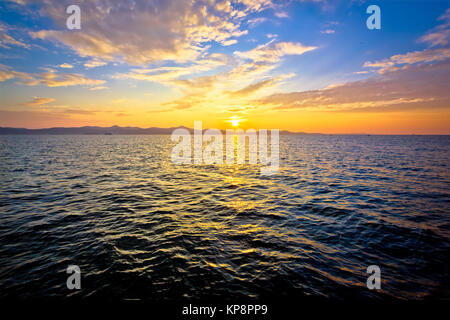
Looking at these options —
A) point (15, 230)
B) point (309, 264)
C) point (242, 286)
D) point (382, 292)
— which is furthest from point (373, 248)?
point (15, 230)

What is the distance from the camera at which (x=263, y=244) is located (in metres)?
10.1

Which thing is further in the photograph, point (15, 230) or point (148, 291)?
point (15, 230)

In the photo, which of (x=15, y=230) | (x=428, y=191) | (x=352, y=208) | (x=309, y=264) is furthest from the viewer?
(x=428, y=191)

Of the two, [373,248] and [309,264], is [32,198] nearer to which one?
[309,264]

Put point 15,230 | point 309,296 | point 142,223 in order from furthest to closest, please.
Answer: point 142,223
point 15,230
point 309,296

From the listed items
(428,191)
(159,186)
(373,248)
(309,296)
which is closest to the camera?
(309,296)

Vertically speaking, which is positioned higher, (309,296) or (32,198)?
(32,198)

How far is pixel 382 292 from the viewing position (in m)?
7.00

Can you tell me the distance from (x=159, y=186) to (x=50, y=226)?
10.3m

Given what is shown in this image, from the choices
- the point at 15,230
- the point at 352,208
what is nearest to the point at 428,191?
the point at 352,208

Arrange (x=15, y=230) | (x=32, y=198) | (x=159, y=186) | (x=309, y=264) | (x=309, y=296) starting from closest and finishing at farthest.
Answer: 1. (x=309, y=296)
2. (x=309, y=264)
3. (x=15, y=230)
4. (x=32, y=198)
5. (x=159, y=186)

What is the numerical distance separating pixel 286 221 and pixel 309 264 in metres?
4.34

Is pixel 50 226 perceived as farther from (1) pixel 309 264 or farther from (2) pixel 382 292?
(2) pixel 382 292

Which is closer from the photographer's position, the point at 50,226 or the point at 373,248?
the point at 373,248
